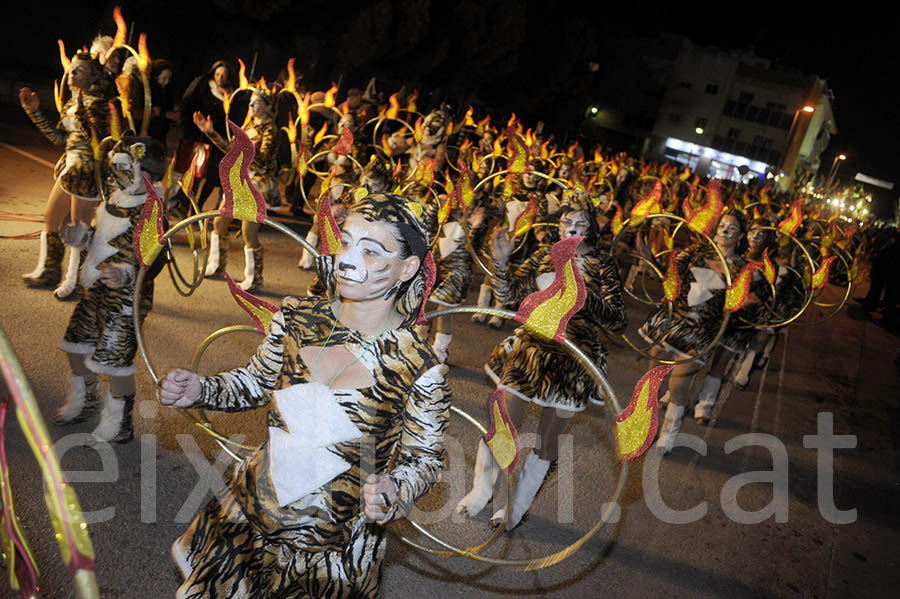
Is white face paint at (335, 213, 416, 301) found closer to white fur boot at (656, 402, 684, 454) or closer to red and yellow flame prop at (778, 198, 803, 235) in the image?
white fur boot at (656, 402, 684, 454)

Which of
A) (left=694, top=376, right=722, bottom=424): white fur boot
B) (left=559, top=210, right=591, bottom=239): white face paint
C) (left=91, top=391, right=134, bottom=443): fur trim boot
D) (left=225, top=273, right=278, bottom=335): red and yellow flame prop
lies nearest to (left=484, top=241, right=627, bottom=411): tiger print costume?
(left=559, top=210, right=591, bottom=239): white face paint

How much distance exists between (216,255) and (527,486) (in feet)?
16.7

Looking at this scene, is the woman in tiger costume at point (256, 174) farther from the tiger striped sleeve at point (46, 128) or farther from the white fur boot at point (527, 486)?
the white fur boot at point (527, 486)

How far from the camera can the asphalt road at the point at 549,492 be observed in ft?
12.8

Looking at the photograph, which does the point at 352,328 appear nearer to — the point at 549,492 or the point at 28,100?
the point at 549,492

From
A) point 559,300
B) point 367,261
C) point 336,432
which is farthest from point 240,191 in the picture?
point 559,300

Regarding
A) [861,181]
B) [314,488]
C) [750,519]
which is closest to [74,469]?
[314,488]

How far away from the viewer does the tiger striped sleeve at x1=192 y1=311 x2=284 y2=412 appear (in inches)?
89.5

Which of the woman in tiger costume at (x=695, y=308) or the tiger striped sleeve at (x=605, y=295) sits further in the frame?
the woman in tiger costume at (x=695, y=308)

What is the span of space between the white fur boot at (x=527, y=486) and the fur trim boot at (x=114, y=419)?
251 centimetres

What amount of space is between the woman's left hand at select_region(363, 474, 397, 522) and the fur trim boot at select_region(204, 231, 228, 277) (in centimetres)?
652

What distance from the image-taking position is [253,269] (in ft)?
26.2

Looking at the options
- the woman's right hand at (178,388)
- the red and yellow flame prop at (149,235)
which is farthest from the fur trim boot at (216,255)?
the woman's right hand at (178,388)

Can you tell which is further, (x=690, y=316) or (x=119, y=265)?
(x=690, y=316)
